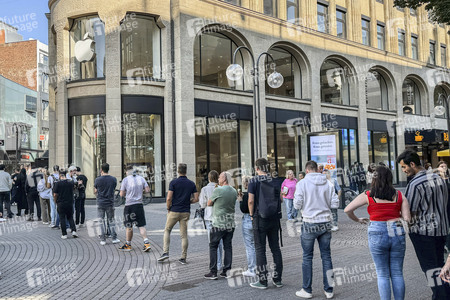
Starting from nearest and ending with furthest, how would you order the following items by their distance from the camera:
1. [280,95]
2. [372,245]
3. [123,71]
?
[372,245] < [123,71] < [280,95]

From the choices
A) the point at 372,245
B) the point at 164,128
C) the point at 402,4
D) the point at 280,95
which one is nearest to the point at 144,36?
the point at 164,128

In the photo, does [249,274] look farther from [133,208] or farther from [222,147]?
[222,147]

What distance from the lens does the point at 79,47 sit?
21.8 m

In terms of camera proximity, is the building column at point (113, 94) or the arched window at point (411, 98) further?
the arched window at point (411, 98)

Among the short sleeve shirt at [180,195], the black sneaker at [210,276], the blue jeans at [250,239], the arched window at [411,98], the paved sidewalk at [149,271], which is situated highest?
the arched window at [411,98]

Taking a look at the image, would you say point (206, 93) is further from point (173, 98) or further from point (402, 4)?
point (402, 4)

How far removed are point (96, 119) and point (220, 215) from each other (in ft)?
50.9

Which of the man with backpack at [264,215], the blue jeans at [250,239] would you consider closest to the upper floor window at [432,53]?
the blue jeans at [250,239]

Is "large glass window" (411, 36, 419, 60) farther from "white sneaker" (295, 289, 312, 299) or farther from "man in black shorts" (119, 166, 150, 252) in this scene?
"white sneaker" (295, 289, 312, 299)

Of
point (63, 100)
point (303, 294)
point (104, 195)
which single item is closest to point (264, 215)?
point (303, 294)

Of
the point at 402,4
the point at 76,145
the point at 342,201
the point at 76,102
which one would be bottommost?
the point at 342,201

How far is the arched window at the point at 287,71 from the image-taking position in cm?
2600

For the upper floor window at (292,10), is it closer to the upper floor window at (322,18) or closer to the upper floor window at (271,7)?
the upper floor window at (271,7)

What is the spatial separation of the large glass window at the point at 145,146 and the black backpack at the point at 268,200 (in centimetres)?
1493
